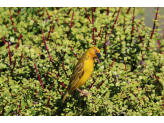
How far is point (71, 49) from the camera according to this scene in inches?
152

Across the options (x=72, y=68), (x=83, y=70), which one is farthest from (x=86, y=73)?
(x=72, y=68)

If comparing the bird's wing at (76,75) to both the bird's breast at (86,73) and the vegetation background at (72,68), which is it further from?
the vegetation background at (72,68)

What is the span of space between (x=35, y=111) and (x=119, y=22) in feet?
8.75

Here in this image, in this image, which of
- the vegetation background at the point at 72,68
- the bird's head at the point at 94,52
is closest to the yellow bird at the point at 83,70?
the bird's head at the point at 94,52

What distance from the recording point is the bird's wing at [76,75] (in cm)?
361

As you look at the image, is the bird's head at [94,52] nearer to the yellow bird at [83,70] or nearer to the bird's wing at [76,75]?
the yellow bird at [83,70]

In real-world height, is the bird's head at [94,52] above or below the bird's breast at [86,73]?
above

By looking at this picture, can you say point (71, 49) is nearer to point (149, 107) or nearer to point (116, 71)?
point (116, 71)

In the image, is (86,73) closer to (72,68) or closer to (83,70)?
(83,70)

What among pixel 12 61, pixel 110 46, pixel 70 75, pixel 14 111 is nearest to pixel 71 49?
pixel 70 75

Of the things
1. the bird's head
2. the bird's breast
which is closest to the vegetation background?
the bird's breast

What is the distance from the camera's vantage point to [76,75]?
367 centimetres

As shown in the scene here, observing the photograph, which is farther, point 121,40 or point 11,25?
point 11,25

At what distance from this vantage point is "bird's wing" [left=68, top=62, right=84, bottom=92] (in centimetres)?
361
